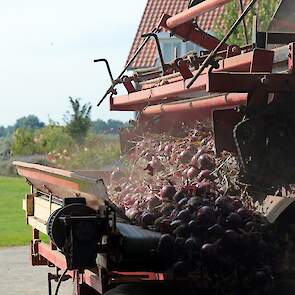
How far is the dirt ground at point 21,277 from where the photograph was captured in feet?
28.5

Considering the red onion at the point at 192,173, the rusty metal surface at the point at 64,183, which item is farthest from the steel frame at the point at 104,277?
the red onion at the point at 192,173

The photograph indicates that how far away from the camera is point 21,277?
9.84 metres

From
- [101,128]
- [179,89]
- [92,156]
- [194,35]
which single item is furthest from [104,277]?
[101,128]

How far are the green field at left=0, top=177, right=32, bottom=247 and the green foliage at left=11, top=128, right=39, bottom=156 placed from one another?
6.78 meters

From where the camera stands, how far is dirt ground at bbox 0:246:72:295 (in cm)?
869

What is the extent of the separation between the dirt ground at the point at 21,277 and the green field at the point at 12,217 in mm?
1895

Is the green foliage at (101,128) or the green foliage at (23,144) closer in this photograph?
the green foliage at (101,128)

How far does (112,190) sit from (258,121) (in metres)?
1.48

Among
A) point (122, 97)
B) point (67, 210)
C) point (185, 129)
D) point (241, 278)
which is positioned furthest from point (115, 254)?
point (122, 97)

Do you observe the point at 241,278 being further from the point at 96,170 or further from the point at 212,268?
the point at 96,170

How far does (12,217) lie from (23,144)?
2056 centimetres

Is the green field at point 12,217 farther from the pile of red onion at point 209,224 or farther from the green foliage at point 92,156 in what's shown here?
the pile of red onion at point 209,224

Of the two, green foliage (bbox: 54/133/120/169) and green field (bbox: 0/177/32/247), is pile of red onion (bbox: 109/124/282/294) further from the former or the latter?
green field (bbox: 0/177/32/247)

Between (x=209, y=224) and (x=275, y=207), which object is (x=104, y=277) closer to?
(x=209, y=224)
